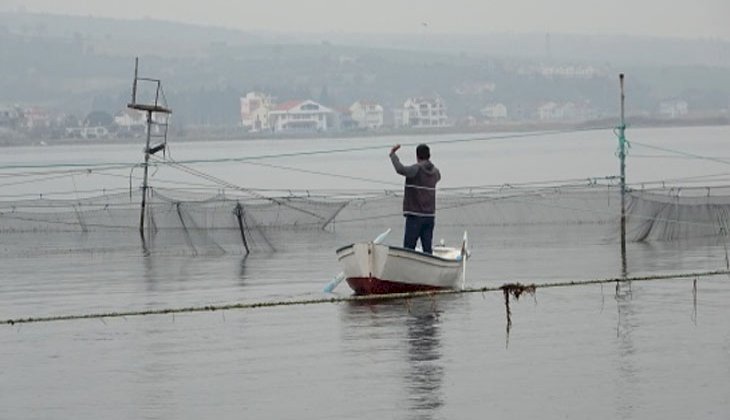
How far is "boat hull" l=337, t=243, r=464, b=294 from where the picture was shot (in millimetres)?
20578

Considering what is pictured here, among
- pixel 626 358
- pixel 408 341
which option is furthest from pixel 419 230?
pixel 626 358

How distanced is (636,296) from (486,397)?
23.5 feet

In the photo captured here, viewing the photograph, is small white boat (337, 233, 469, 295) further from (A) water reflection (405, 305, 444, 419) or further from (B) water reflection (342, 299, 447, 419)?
(A) water reflection (405, 305, 444, 419)

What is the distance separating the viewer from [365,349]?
1686cm

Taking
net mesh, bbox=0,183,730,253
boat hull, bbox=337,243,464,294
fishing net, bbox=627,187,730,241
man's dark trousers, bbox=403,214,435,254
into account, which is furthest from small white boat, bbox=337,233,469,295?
fishing net, bbox=627,187,730,241

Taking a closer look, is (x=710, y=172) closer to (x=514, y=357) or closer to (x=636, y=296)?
(x=636, y=296)

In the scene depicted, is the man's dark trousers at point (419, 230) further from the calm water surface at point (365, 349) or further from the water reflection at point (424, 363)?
the water reflection at point (424, 363)

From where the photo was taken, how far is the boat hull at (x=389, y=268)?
20578 mm

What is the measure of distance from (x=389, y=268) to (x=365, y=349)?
379cm

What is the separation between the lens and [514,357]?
1617 centimetres

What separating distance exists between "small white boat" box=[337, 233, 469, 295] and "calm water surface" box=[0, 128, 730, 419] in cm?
28

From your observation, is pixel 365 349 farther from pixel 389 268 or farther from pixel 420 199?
pixel 420 199

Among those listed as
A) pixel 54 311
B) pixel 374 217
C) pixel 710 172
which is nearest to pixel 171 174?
pixel 710 172

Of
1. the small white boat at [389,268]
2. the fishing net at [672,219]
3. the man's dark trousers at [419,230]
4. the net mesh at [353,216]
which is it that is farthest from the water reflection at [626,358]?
the net mesh at [353,216]
